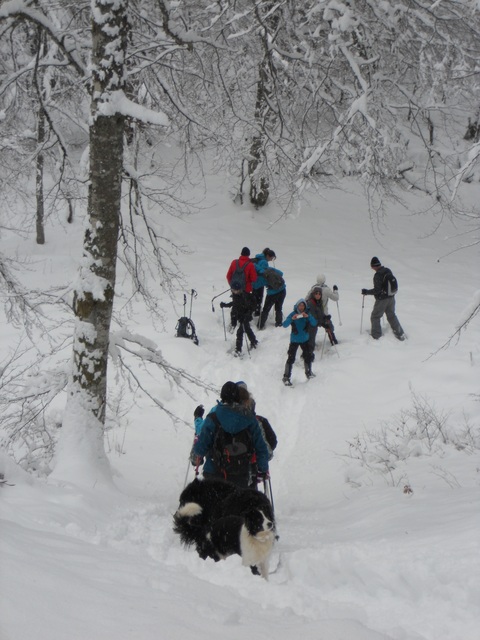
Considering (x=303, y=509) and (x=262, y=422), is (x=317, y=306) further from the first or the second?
(x=262, y=422)

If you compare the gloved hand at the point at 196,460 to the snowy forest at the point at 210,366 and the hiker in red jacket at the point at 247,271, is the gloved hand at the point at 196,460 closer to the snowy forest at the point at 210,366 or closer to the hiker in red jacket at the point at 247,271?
the snowy forest at the point at 210,366

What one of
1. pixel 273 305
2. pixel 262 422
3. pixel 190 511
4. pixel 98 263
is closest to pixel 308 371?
pixel 273 305

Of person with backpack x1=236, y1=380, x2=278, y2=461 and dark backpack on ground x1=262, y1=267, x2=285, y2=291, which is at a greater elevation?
dark backpack on ground x1=262, y1=267, x2=285, y2=291

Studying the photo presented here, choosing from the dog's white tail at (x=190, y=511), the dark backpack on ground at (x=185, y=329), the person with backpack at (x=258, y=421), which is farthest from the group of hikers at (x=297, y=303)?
the dog's white tail at (x=190, y=511)

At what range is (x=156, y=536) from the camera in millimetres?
4402

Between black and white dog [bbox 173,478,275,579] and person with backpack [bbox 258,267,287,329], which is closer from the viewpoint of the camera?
black and white dog [bbox 173,478,275,579]

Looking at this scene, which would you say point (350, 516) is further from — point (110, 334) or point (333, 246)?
point (333, 246)

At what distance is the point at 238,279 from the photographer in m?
11.3

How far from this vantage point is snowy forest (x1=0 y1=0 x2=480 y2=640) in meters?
3.22

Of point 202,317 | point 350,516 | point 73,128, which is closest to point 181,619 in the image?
point 350,516

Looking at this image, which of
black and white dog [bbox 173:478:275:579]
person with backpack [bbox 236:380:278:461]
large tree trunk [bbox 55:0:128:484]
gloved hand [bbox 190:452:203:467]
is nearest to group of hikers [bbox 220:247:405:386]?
person with backpack [bbox 236:380:278:461]

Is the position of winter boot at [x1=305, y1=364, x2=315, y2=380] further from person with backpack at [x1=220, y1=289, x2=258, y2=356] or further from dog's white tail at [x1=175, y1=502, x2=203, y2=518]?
dog's white tail at [x1=175, y1=502, x2=203, y2=518]

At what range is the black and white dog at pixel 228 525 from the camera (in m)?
4.05

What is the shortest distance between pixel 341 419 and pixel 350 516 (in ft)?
11.5
